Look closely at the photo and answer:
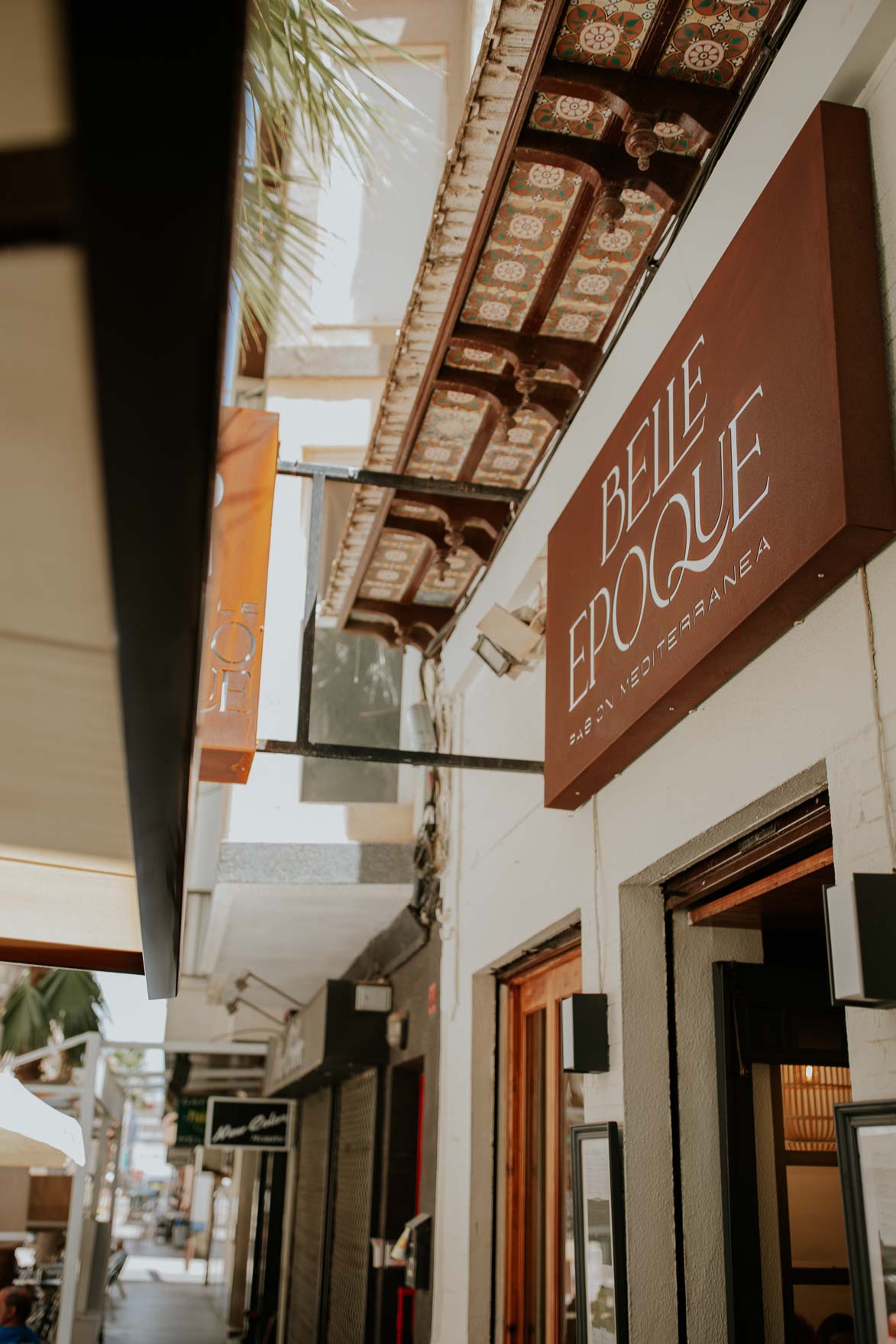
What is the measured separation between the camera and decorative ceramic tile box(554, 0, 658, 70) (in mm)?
3180

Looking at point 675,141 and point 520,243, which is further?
point 520,243

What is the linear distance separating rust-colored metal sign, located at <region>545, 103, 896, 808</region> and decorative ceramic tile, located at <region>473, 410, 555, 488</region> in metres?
1.18

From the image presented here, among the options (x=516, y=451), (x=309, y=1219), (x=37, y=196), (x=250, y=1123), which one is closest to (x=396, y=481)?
(x=516, y=451)

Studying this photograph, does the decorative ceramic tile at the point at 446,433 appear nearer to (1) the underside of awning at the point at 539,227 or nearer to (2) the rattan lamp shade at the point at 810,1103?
(1) the underside of awning at the point at 539,227

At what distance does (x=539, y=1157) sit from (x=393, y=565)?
3024mm

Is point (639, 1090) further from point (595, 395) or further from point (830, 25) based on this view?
point (830, 25)

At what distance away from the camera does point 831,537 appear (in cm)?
241

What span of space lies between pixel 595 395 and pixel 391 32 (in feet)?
24.3

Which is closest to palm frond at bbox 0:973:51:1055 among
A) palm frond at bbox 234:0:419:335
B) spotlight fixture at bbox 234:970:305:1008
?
spotlight fixture at bbox 234:970:305:1008

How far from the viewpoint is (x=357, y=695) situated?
8844 millimetres

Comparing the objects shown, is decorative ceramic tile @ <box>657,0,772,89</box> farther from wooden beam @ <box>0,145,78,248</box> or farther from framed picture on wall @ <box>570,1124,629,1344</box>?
framed picture on wall @ <box>570,1124,629,1344</box>

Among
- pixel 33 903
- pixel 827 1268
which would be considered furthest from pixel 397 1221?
pixel 33 903

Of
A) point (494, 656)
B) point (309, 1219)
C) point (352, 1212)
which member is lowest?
point (309, 1219)

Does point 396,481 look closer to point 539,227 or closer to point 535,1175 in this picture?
point 539,227
